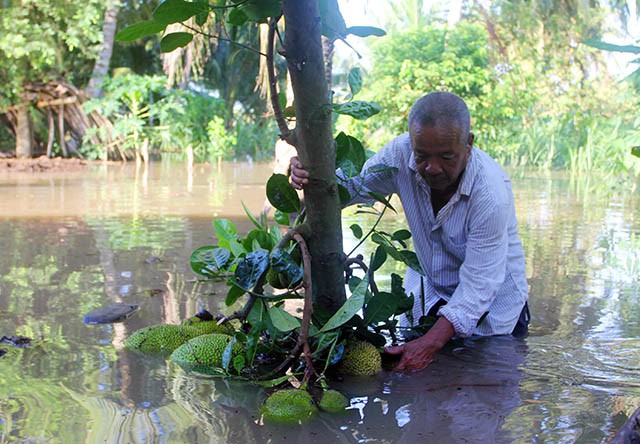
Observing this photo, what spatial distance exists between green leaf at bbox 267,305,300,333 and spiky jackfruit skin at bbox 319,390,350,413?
231 mm

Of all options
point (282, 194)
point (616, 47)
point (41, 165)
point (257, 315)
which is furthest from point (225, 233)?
point (41, 165)

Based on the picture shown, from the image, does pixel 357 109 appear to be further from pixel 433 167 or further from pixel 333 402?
pixel 333 402

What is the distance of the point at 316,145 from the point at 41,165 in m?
11.9

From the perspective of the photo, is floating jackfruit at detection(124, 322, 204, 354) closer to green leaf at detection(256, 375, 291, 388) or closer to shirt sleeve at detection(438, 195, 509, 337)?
green leaf at detection(256, 375, 291, 388)

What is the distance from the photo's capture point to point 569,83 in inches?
762

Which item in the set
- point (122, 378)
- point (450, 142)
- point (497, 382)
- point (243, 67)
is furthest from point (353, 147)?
point (243, 67)

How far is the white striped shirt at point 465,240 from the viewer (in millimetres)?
2539

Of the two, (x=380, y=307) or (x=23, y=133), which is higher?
(x=23, y=133)

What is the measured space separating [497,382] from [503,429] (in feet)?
1.50

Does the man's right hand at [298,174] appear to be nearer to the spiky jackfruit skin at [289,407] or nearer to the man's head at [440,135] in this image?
the man's head at [440,135]

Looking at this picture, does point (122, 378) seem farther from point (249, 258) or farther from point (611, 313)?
point (611, 313)

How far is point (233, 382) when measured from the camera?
93.0 inches

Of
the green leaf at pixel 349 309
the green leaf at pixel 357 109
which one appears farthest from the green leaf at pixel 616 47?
the green leaf at pixel 349 309

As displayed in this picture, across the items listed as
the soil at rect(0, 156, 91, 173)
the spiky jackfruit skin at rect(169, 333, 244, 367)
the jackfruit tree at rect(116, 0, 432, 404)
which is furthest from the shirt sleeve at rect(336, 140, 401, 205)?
the soil at rect(0, 156, 91, 173)
